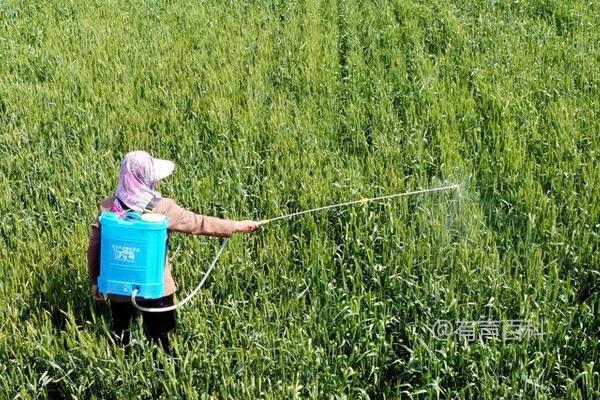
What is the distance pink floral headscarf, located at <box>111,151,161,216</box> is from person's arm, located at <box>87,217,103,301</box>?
121 millimetres

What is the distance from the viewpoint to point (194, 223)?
2834mm

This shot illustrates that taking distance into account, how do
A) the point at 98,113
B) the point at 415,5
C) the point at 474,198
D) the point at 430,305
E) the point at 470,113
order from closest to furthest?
the point at 430,305
the point at 474,198
the point at 470,113
the point at 98,113
the point at 415,5

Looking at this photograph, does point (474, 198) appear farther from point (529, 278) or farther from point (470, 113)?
point (470, 113)

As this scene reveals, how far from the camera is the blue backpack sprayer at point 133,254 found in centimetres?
260

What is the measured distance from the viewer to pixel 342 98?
5.07 m

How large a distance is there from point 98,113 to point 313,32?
2.19 meters

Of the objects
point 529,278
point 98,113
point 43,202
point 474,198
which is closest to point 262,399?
point 529,278

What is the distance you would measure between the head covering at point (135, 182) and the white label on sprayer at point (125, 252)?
136 millimetres

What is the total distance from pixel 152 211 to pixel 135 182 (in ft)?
0.42

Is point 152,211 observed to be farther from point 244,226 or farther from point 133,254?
point 244,226

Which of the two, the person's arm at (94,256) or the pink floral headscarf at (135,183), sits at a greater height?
the pink floral headscarf at (135,183)

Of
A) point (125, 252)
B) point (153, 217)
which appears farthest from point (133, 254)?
point (153, 217)

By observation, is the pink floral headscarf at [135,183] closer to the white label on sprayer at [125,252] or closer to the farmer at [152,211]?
the farmer at [152,211]

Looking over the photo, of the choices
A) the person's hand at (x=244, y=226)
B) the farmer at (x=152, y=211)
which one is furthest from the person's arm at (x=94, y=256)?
the person's hand at (x=244, y=226)
